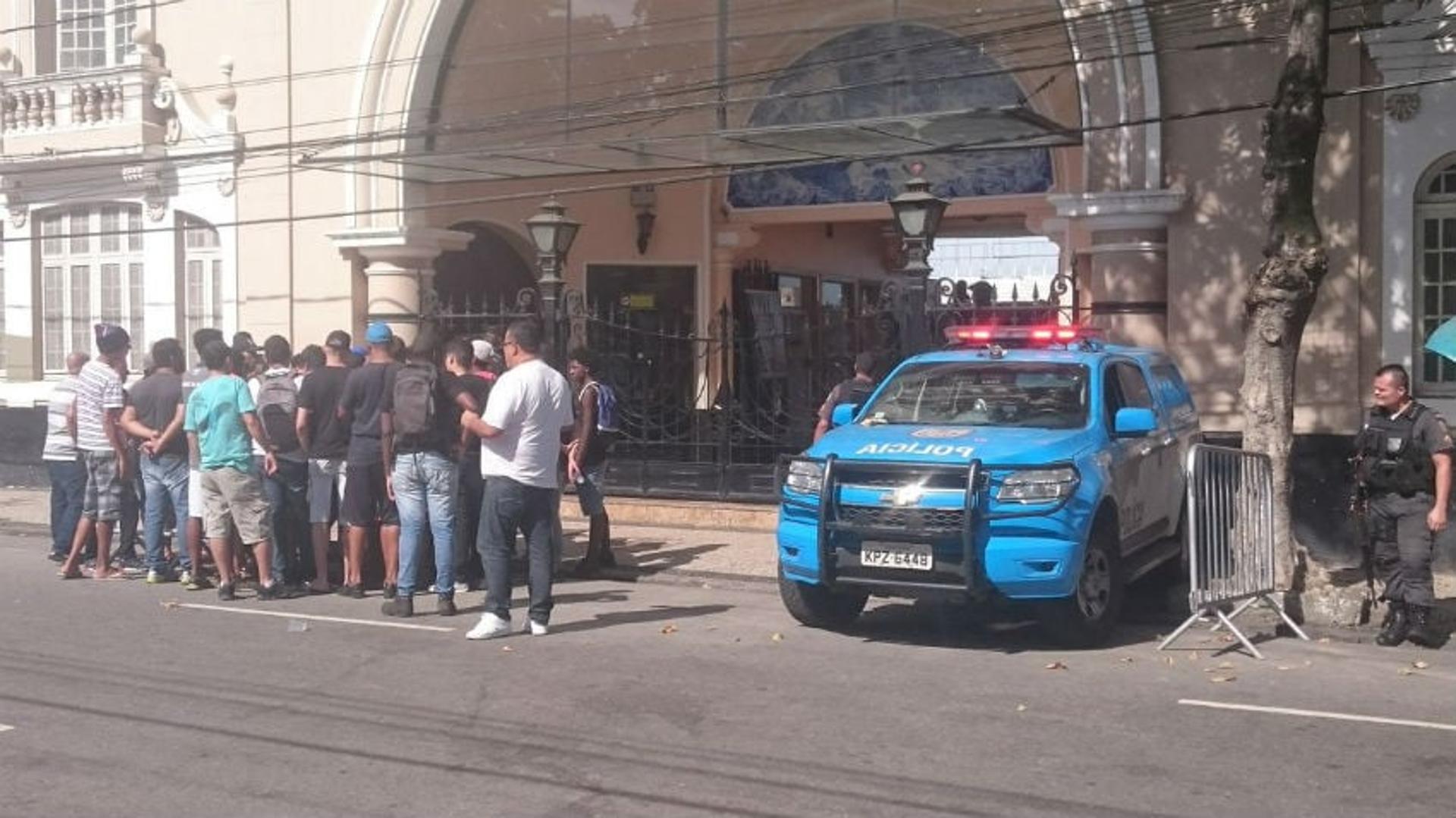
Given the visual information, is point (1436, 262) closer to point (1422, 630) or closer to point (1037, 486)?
point (1422, 630)

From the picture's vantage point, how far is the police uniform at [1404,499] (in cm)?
923

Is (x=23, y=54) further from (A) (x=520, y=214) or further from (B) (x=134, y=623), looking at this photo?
(B) (x=134, y=623)

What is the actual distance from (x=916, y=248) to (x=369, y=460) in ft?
17.1

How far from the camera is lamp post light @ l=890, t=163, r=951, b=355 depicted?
43.2 feet

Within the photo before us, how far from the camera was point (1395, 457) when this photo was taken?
9.35 m

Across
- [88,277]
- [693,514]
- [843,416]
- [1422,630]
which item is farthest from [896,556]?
[88,277]

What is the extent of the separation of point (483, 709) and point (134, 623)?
3.66m

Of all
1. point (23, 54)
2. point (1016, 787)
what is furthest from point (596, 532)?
point (23, 54)

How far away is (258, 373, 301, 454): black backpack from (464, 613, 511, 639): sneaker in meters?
2.70

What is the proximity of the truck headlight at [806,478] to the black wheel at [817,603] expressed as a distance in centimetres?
58

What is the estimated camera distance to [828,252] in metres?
→ 23.7

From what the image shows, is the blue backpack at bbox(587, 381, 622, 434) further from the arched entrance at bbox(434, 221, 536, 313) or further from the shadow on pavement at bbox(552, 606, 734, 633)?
the arched entrance at bbox(434, 221, 536, 313)

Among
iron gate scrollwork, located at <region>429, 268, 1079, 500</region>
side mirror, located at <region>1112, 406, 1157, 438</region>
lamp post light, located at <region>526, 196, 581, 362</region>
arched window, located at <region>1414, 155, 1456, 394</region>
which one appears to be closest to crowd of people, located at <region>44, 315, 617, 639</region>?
lamp post light, located at <region>526, 196, 581, 362</region>

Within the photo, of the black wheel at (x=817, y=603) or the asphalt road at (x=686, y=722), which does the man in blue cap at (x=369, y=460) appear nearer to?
the asphalt road at (x=686, y=722)
